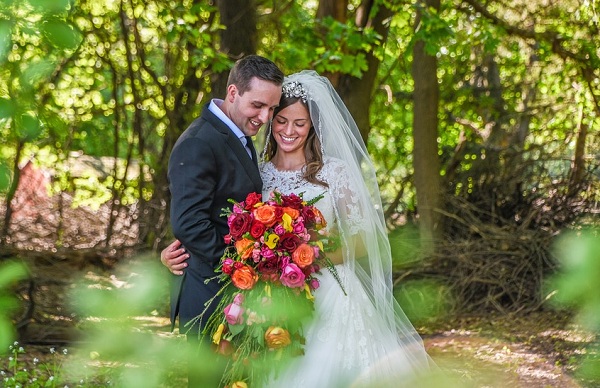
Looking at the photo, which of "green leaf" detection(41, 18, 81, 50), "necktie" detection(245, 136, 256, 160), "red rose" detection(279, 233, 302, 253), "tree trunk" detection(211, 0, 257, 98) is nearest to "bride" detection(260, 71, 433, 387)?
"necktie" detection(245, 136, 256, 160)

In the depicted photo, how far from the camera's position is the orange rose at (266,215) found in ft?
9.23

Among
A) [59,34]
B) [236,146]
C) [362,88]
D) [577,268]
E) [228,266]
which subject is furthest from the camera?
[362,88]

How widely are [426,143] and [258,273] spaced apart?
195 inches

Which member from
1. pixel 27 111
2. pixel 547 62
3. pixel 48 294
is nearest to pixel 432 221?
pixel 547 62

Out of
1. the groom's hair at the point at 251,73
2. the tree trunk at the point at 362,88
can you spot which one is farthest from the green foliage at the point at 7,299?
the tree trunk at the point at 362,88

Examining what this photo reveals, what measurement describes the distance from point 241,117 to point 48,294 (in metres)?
3.53

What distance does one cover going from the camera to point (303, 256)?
2854 mm

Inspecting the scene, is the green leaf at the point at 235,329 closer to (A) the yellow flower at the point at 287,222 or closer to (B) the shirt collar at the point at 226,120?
(A) the yellow flower at the point at 287,222

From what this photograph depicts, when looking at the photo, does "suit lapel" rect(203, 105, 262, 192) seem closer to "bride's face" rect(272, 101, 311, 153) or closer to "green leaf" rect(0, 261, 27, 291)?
"bride's face" rect(272, 101, 311, 153)

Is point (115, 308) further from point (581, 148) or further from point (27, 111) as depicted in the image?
point (581, 148)

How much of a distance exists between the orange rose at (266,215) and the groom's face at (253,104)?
48 cm

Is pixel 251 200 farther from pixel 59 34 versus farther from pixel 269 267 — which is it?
pixel 59 34

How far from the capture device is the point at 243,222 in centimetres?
286

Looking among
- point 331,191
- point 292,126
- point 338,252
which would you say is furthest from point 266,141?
point 338,252
